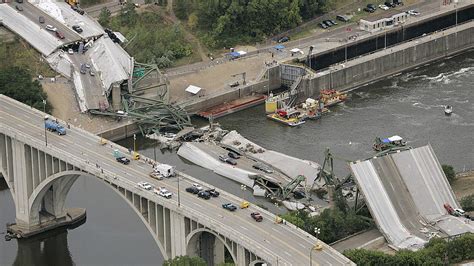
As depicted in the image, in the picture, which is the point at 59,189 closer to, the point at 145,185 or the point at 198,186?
the point at 145,185

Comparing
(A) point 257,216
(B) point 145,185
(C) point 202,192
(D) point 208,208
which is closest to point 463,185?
(A) point 257,216

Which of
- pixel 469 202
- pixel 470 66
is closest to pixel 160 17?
pixel 470 66

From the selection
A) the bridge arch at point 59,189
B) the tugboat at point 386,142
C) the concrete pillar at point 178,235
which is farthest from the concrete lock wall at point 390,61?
the concrete pillar at point 178,235

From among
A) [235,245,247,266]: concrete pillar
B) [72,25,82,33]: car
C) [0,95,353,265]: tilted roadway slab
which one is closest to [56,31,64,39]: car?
[72,25,82,33]: car

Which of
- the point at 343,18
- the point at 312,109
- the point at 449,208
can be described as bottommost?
the point at 312,109

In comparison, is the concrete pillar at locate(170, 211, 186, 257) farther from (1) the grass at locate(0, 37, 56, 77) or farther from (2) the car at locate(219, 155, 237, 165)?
(1) the grass at locate(0, 37, 56, 77)
